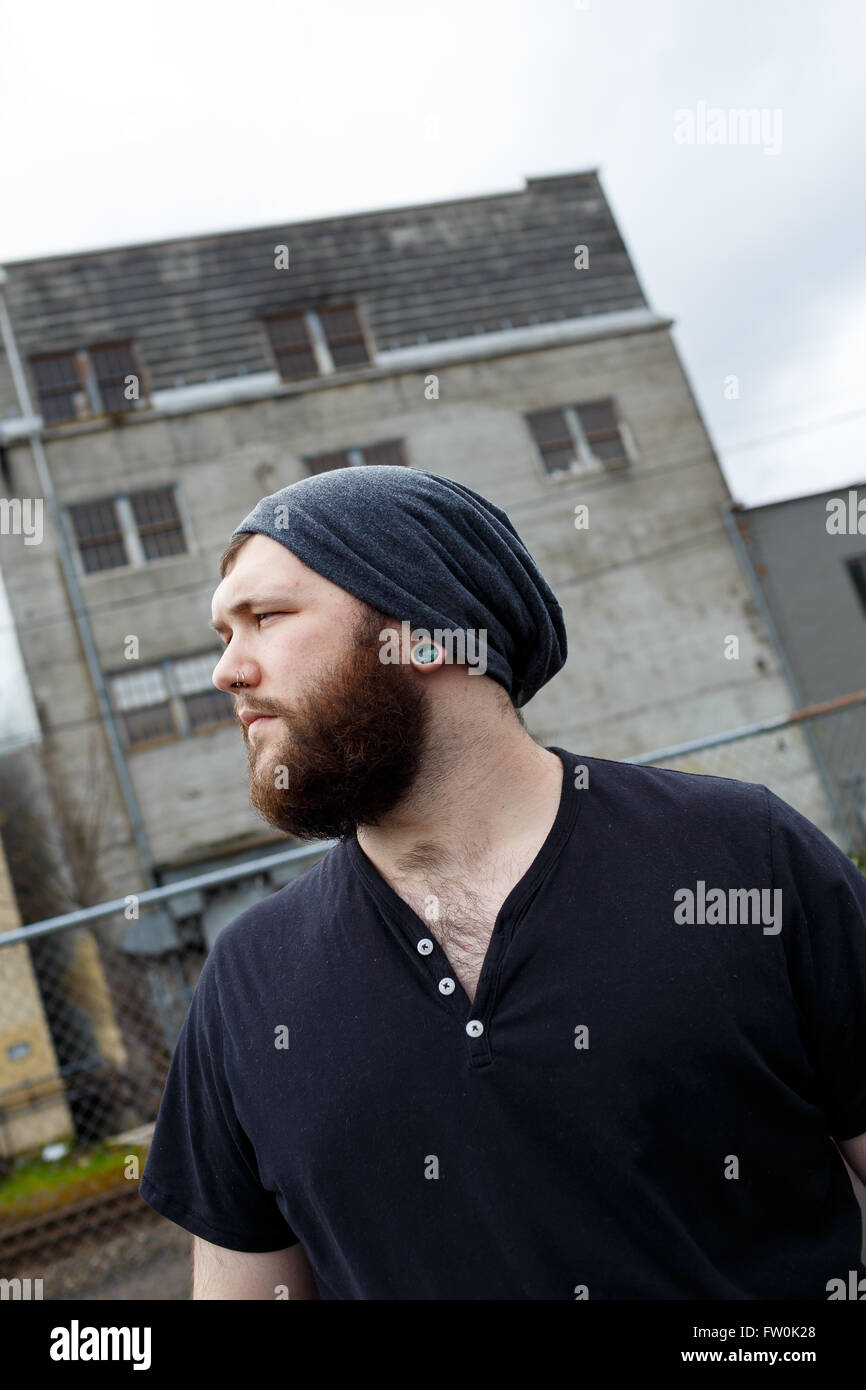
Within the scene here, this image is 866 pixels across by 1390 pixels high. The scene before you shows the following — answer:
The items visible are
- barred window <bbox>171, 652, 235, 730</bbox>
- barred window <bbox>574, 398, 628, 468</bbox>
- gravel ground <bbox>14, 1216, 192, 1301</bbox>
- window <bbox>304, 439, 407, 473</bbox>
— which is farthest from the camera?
barred window <bbox>574, 398, 628, 468</bbox>

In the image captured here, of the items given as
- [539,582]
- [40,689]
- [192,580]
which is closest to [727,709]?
[192,580]

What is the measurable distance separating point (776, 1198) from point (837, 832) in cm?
1422

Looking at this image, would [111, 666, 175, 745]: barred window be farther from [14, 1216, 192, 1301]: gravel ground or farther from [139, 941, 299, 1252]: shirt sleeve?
[139, 941, 299, 1252]: shirt sleeve

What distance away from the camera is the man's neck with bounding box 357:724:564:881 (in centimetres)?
196

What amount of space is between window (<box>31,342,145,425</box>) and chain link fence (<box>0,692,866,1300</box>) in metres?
8.71

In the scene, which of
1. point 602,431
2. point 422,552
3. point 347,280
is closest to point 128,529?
point 347,280

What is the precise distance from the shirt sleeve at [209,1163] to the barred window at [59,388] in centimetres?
1884

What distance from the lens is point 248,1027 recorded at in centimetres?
194

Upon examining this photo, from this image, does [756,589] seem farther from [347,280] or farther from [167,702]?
[167,702]

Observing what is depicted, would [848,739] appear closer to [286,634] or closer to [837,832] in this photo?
[837,832]

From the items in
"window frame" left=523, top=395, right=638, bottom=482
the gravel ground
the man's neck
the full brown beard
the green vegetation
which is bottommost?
the green vegetation

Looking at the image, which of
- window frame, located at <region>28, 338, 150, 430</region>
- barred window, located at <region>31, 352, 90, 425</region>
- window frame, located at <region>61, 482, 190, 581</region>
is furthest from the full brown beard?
barred window, located at <region>31, 352, 90, 425</region>

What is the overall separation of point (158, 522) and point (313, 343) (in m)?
4.98

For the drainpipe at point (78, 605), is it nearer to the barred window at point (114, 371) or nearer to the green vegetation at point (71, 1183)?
the barred window at point (114, 371)
